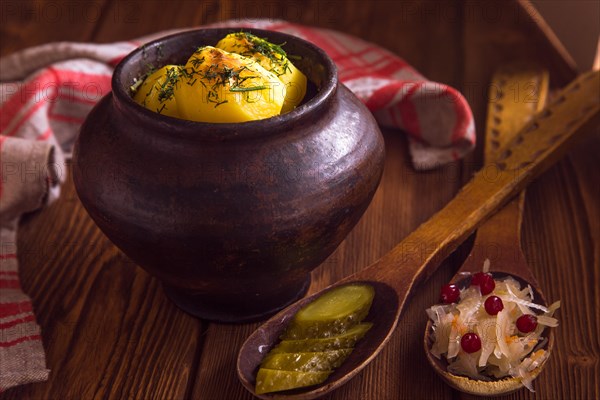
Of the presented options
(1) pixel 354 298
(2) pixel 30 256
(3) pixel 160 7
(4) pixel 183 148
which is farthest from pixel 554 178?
(3) pixel 160 7

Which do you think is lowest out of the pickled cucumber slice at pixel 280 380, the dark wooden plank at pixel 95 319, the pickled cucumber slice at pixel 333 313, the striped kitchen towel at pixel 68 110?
the dark wooden plank at pixel 95 319

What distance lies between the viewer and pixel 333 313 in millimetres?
1050

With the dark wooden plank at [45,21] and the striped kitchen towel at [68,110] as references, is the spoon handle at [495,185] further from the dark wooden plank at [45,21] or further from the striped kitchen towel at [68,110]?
the dark wooden plank at [45,21]

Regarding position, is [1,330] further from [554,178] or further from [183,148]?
[554,178]

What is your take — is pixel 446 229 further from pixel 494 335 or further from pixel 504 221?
pixel 494 335

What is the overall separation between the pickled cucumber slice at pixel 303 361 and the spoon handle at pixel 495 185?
0.15 meters

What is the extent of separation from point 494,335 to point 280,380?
0.98ft

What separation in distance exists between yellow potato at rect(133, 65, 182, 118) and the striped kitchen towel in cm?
41

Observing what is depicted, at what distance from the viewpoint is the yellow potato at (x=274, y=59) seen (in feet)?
3.39

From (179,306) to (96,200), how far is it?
0.88 ft

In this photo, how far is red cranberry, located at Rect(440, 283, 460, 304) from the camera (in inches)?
43.4

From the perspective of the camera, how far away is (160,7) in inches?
79.2

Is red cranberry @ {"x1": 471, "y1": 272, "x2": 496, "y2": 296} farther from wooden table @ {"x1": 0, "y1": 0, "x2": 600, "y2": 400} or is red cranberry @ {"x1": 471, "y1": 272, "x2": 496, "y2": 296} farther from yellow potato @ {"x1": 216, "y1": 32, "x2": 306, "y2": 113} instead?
yellow potato @ {"x1": 216, "y1": 32, "x2": 306, "y2": 113}

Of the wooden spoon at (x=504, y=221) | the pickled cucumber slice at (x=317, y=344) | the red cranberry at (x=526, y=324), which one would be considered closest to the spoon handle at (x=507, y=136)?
the wooden spoon at (x=504, y=221)
